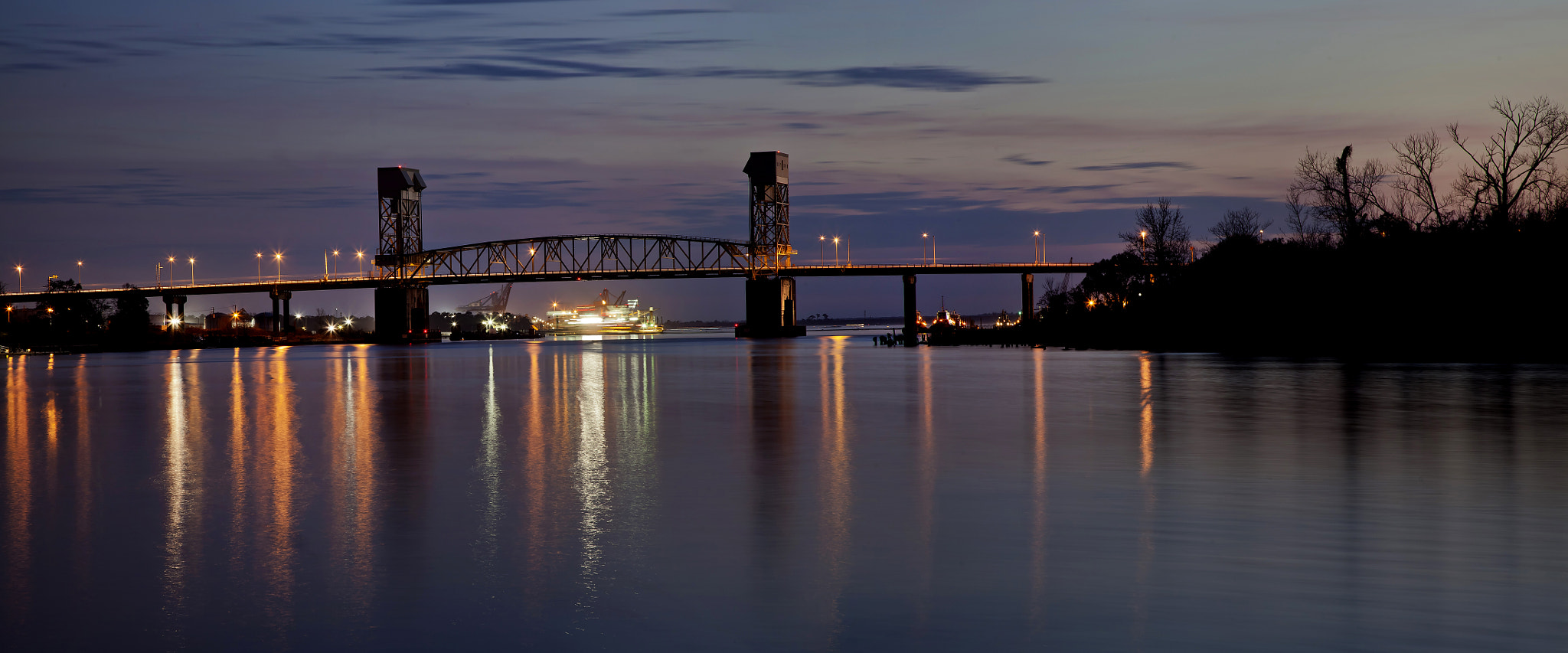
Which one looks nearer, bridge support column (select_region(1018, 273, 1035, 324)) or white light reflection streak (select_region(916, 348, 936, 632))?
white light reflection streak (select_region(916, 348, 936, 632))

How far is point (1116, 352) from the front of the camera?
76.4 metres

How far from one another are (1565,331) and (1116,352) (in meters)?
26.5

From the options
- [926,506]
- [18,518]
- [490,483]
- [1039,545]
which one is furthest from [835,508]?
[18,518]

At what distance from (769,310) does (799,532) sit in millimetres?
177463

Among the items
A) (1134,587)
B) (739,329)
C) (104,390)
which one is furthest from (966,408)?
(739,329)

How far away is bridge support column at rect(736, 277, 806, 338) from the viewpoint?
615 ft

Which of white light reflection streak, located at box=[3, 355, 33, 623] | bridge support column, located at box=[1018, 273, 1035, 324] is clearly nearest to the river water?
white light reflection streak, located at box=[3, 355, 33, 623]

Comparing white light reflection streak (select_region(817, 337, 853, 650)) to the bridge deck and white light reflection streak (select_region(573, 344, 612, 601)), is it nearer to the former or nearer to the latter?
white light reflection streak (select_region(573, 344, 612, 601))

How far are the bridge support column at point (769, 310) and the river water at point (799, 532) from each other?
16093 centimetres

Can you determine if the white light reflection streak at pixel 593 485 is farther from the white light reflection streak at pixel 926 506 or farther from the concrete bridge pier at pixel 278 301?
the concrete bridge pier at pixel 278 301

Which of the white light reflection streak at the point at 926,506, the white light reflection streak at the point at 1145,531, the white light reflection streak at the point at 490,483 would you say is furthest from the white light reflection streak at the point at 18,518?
the white light reflection streak at the point at 1145,531

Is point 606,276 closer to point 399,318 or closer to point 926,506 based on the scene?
point 399,318

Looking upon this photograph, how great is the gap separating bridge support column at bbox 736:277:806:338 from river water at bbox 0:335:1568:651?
161 metres

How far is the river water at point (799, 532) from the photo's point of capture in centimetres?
783
